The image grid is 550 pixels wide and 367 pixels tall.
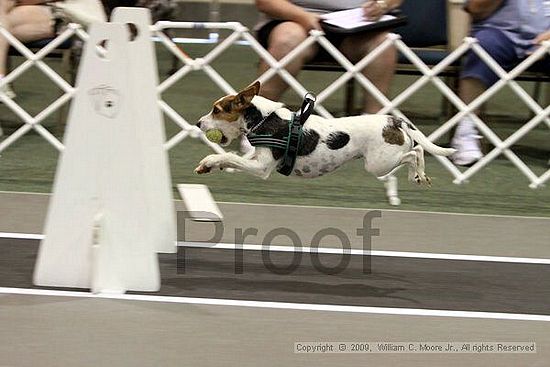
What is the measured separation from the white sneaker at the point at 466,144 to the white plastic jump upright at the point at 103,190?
80.5 inches

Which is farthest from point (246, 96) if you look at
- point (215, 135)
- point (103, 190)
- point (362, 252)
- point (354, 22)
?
point (354, 22)

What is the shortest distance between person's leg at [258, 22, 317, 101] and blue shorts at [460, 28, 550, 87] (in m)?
0.72

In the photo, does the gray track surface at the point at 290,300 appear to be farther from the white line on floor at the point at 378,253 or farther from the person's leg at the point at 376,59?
the person's leg at the point at 376,59

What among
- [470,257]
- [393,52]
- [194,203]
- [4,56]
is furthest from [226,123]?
[4,56]

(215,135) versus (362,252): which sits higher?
(215,135)

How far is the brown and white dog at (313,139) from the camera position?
8.50 feet

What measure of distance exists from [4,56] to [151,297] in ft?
7.44

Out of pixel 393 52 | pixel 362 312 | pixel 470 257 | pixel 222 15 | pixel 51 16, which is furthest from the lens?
pixel 222 15

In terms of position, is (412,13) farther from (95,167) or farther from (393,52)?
(95,167)

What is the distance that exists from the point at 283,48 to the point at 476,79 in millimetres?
890

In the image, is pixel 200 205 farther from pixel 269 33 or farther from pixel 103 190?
pixel 269 33

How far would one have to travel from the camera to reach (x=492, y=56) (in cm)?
439

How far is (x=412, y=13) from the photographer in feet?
16.1

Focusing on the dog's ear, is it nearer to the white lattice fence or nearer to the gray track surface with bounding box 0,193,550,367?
the gray track surface with bounding box 0,193,550,367
